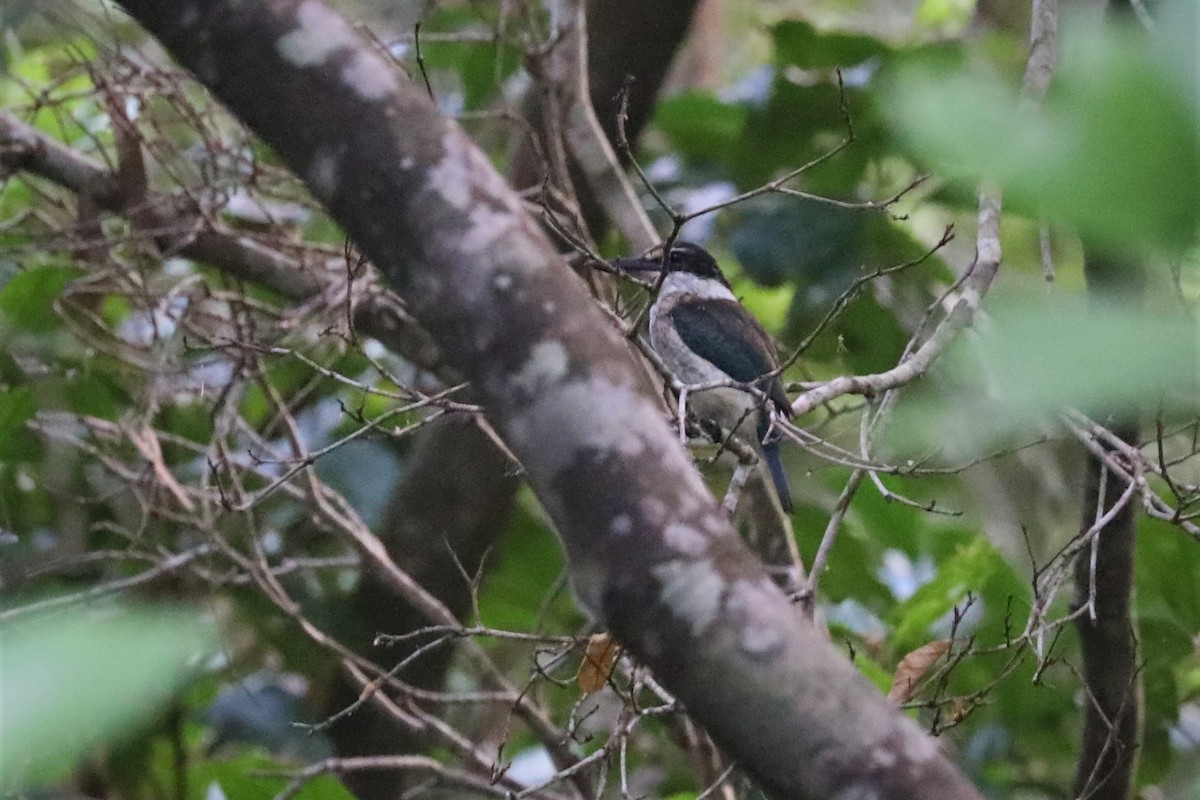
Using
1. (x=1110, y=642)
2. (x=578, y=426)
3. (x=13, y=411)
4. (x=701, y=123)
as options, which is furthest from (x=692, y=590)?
(x=701, y=123)

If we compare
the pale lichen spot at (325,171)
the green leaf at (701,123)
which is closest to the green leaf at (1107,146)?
the pale lichen spot at (325,171)

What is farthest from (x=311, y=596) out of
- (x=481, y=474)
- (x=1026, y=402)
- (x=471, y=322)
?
(x=1026, y=402)

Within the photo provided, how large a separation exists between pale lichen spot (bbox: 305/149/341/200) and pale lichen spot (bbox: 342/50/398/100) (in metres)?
0.06

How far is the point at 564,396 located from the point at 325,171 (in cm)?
30

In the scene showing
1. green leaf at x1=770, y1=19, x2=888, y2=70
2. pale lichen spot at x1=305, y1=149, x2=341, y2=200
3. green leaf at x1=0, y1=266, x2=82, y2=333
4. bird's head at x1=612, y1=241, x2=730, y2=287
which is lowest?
pale lichen spot at x1=305, y1=149, x2=341, y2=200

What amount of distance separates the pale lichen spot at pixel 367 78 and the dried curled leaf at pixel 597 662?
987 millimetres

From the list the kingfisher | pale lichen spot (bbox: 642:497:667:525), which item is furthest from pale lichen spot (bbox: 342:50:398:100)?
the kingfisher

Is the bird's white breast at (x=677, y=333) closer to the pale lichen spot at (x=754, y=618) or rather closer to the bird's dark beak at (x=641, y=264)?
the bird's dark beak at (x=641, y=264)

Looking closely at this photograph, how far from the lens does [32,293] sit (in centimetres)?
290

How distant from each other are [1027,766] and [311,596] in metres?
1.85

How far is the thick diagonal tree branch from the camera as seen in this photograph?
2.77ft

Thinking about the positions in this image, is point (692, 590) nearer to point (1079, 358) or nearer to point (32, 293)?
point (1079, 358)

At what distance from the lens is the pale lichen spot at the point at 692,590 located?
0.88 meters

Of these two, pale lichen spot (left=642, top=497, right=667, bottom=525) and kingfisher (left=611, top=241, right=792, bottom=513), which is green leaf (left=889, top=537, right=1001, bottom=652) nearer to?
kingfisher (left=611, top=241, right=792, bottom=513)
